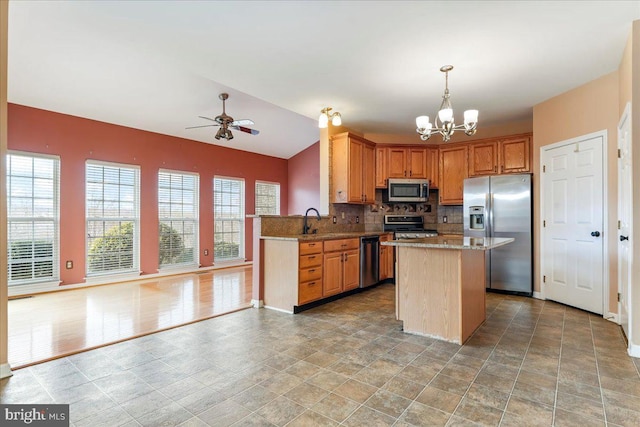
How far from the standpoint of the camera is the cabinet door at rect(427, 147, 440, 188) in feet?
18.7

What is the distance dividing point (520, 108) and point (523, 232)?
1.75m

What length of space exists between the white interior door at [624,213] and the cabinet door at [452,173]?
2.24 metres

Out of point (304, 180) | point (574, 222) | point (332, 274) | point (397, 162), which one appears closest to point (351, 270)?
point (332, 274)

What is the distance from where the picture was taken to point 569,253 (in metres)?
3.96

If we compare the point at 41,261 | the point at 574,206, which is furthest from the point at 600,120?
the point at 41,261

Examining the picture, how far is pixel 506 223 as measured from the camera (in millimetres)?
4688

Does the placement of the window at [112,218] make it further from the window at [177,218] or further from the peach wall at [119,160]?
the window at [177,218]

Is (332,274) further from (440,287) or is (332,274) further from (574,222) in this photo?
(574,222)

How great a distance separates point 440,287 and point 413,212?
327cm

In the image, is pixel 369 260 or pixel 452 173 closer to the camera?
pixel 369 260

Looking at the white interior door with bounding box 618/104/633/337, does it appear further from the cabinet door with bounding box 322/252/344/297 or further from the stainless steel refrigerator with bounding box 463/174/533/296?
the cabinet door with bounding box 322/252/344/297

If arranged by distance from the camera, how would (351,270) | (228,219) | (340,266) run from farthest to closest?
1. (228,219)
2. (351,270)
3. (340,266)

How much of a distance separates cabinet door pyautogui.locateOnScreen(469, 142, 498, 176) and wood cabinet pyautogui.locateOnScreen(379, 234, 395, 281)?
5.78ft

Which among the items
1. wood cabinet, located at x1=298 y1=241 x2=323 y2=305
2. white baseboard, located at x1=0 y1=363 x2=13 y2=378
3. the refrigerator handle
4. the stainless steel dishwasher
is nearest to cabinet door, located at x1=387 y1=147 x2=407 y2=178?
the stainless steel dishwasher
